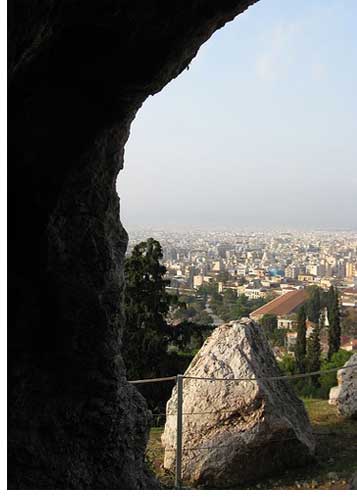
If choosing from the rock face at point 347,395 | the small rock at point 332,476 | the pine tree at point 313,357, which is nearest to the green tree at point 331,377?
the pine tree at point 313,357

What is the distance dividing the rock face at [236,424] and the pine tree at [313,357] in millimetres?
7402

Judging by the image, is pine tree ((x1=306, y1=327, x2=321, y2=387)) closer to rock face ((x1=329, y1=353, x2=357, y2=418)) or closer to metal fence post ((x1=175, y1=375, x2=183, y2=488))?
rock face ((x1=329, y1=353, x2=357, y2=418))

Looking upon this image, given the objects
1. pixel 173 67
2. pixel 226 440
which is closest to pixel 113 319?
pixel 173 67

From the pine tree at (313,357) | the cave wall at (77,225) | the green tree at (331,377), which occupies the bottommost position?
the pine tree at (313,357)

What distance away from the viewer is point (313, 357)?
17.1m

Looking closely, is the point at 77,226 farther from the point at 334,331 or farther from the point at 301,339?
the point at 334,331

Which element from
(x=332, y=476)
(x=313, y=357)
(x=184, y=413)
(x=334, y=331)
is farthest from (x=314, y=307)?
(x=332, y=476)

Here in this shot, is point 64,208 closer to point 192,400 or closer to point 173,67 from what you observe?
point 173,67

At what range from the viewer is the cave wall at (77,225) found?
318cm

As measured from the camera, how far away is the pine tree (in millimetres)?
14453

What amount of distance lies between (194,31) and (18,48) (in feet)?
3.64

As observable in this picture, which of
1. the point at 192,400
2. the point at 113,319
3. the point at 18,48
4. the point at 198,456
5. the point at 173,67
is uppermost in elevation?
the point at 173,67

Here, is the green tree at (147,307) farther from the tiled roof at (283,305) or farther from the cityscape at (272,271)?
the tiled roof at (283,305)

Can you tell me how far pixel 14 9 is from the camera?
7.72ft
